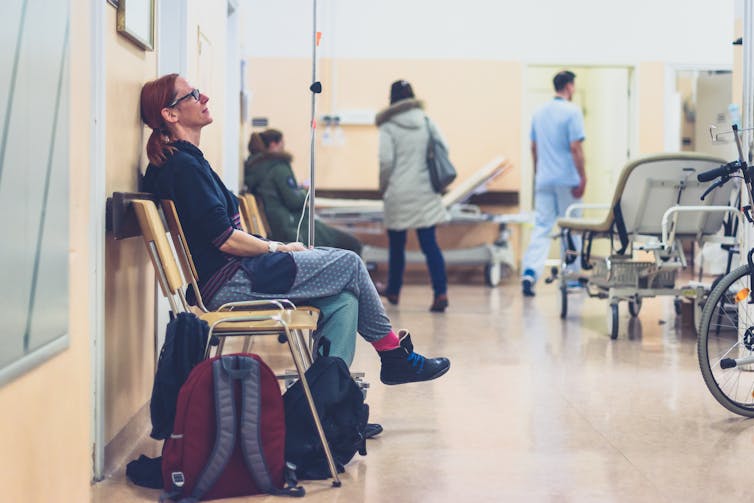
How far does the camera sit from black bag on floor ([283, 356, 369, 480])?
9.34ft

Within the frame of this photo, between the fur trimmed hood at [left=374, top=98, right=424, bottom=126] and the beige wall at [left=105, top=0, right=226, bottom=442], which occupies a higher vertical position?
the fur trimmed hood at [left=374, top=98, right=424, bottom=126]

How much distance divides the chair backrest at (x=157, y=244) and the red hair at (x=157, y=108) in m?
0.34

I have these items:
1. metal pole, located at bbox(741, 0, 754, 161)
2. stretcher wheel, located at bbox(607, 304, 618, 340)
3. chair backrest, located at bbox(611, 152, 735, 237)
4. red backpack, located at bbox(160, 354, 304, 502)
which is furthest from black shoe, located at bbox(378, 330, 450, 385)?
chair backrest, located at bbox(611, 152, 735, 237)

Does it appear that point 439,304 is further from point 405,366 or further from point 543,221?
point 405,366

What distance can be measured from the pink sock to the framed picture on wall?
1225mm

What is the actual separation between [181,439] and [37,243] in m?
0.90

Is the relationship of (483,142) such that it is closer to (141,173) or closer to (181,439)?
(141,173)

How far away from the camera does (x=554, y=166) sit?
7973 mm

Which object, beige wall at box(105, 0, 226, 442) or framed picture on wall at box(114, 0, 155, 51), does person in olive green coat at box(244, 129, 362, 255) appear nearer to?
beige wall at box(105, 0, 226, 442)

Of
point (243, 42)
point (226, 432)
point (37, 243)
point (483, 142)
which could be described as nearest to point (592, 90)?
point (483, 142)

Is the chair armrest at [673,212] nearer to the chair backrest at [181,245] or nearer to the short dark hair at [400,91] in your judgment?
the short dark hair at [400,91]

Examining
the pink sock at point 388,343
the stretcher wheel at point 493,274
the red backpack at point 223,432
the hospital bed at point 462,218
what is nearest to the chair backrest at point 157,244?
the red backpack at point 223,432

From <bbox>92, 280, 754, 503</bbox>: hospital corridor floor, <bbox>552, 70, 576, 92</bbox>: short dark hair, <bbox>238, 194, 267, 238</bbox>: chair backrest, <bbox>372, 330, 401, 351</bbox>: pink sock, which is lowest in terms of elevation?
<bbox>92, 280, 754, 503</bbox>: hospital corridor floor

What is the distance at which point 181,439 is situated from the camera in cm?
263
